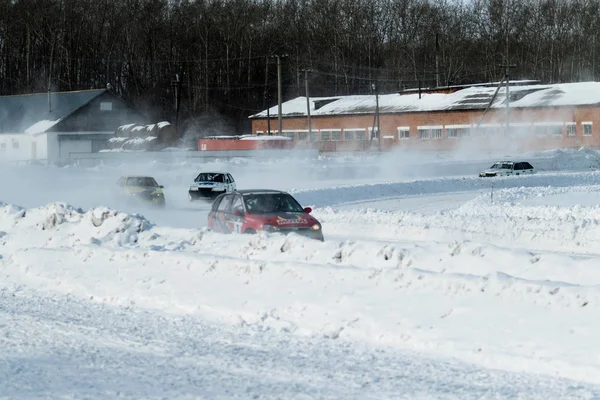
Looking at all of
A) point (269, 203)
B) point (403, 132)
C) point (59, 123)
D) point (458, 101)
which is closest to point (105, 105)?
point (59, 123)

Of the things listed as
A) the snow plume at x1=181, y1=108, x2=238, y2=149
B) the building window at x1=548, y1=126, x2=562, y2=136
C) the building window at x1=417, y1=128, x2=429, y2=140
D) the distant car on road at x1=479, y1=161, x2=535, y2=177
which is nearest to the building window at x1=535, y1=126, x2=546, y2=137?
the building window at x1=548, y1=126, x2=562, y2=136

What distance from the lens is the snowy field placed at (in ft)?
29.3

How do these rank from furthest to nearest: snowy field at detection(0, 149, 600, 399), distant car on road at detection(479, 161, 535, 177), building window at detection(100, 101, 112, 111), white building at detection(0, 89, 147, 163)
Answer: building window at detection(100, 101, 112, 111), white building at detection(0, 89, 147, 163), distant car on road at detection(479, 161, 535, 177), snowy field at detection(0, 149, 600, 399)

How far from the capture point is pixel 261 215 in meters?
19.7

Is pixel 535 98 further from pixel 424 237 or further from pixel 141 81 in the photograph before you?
pixel 424 237

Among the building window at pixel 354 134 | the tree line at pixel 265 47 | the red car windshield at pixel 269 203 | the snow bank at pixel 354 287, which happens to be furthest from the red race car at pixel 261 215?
the tree line at pixel 265 47

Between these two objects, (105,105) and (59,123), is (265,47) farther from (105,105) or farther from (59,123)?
(59,123)

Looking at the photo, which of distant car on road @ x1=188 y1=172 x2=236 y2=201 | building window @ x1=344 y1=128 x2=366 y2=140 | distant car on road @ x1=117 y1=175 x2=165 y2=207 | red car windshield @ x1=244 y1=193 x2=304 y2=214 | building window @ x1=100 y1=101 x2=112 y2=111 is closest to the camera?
red car windshield @ x1=244 y1=193 x2=304 y2=214

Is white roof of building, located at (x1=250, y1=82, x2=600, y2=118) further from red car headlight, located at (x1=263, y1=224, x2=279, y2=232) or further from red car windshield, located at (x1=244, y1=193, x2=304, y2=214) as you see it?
red car headlight, located at (x1=263, y1=224, x2=279, y2=232)

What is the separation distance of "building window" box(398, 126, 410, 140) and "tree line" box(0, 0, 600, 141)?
1481 cm

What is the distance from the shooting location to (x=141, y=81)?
109000 mm

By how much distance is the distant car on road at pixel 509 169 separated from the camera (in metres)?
55.8

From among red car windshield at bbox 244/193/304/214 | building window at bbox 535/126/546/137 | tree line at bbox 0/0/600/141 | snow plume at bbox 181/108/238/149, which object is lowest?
red car windshield at bbox 244/193/304/214

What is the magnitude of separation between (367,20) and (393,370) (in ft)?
373
